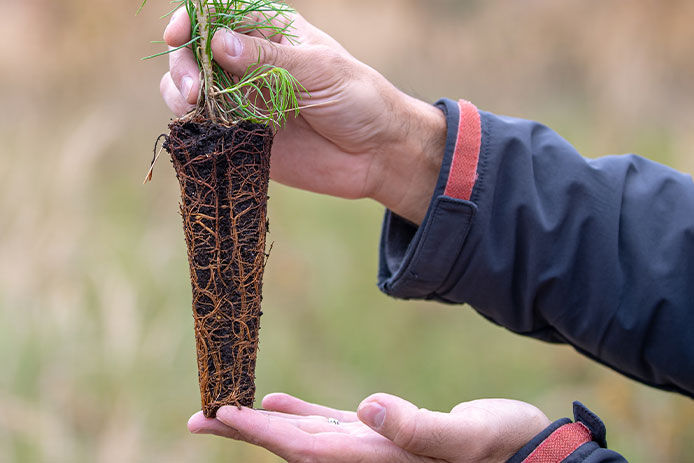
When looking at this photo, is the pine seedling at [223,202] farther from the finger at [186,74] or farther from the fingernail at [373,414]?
the fingernail at [373,414]

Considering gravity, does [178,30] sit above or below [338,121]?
above

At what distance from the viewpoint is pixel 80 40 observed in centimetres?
271

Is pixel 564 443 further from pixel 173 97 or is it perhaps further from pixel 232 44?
pixel 173 97

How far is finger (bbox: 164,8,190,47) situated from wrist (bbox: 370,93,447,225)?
54cm

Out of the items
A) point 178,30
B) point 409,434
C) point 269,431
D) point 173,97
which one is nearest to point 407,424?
point 409,434

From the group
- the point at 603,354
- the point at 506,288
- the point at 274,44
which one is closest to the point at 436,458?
the point at 506,288

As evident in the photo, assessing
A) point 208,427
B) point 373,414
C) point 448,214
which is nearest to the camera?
point 373,414

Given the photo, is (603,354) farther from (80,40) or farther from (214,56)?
(80,40)

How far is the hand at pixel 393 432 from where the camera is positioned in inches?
40.0

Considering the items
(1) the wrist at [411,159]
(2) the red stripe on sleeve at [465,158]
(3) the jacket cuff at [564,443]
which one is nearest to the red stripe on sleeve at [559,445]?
(3) the jacket cuff at [564,443]

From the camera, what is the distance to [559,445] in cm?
106

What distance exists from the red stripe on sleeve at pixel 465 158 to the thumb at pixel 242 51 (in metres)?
0.43

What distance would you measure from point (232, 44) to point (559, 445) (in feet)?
3.17

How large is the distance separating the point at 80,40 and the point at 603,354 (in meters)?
2.48
